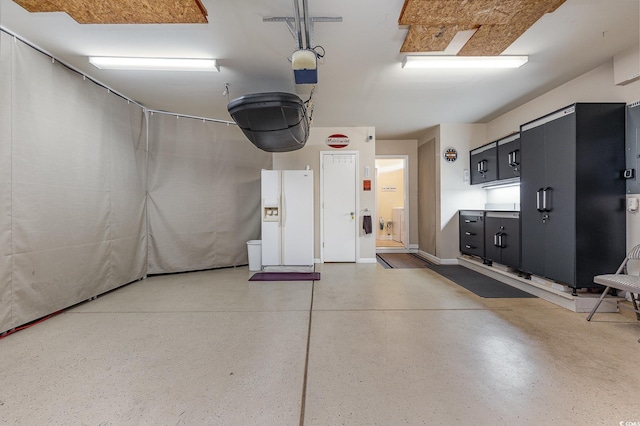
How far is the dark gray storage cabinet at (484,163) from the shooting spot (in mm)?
4371

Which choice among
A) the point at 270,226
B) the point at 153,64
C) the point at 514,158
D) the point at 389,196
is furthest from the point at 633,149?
the point at 389,196

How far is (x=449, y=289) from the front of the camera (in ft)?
11.5

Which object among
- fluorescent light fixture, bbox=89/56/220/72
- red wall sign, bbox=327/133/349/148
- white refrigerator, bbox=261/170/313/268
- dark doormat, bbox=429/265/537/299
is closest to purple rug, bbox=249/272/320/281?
white refrigerator, bbox=261/170/313/268

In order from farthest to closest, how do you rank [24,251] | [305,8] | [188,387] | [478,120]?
[478,120], [24,251], [305,8], [188,387]

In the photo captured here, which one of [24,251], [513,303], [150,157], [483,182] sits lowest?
[513,303]

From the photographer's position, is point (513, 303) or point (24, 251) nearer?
point (24, 251)

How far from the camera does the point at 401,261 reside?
18.0 feet

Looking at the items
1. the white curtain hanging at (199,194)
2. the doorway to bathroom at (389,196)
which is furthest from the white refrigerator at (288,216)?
the doorway to bathroom at (389,196)

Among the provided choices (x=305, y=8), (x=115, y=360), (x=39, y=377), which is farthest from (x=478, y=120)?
(x=39, y=377)

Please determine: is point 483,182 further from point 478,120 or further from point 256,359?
point 256,359

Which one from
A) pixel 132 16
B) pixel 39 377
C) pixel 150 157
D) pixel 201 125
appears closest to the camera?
pixel 39 377

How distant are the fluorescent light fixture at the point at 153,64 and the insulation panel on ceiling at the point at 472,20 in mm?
2269

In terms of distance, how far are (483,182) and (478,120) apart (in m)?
1.36

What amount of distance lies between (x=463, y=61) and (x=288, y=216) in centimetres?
339
